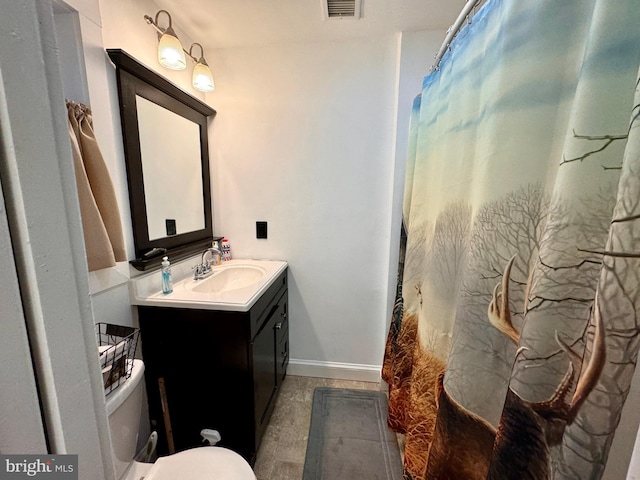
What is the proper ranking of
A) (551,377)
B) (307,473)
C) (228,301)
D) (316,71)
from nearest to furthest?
(551,377) < (228,301) < (307,473) < (316,71)

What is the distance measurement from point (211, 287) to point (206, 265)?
0.49ft

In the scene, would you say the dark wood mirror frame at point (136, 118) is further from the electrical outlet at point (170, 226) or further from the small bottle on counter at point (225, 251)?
the small bottle on counter at point (225, 251)

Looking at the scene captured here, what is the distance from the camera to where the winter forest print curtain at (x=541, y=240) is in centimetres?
38

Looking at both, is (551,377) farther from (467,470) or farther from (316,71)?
(316,71)

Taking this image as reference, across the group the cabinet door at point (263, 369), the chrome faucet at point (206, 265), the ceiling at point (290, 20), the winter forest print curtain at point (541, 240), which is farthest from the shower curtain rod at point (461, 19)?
the chrome faucet at point (206, 265)

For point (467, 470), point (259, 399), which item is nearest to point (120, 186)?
point (259, 399)

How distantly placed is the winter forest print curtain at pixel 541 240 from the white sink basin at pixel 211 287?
0.90 m

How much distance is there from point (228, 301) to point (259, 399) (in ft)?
1.91

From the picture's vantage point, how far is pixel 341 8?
1.35 m

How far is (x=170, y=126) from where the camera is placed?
4.67 feet

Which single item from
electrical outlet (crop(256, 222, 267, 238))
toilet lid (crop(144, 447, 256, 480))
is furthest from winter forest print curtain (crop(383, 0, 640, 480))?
electrical outlet (crop(256, 222, 267, 238))

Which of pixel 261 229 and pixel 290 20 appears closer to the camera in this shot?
pixel 290 20

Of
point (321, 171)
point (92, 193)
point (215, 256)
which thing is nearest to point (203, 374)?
point (215, 256)

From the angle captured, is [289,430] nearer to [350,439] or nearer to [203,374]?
[350,439]
